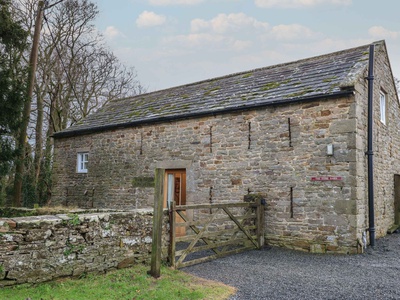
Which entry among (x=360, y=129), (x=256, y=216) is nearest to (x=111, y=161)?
(x=256, y=216)

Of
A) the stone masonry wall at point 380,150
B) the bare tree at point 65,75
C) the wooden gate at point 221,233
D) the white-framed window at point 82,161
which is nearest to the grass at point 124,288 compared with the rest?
the wooden gate at point 221,233

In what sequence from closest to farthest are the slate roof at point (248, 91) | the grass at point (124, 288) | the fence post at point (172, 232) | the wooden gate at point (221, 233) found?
the grass at point (124, 288) → the fence post at point (172, 232) → the wooden gate at point (221, 233) → the slate roof at point (248, 91)

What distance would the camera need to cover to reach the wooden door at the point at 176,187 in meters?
10.6

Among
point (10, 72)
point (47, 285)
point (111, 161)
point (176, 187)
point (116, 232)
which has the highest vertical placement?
point (10, 72)

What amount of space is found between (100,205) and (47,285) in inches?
Result: 319

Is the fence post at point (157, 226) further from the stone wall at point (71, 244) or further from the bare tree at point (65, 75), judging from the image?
the bare tree at point (65, 75)

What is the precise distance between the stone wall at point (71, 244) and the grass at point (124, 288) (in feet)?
0.56

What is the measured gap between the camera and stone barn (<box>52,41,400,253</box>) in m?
7.91

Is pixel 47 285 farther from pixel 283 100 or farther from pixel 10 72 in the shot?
pixel 10 72

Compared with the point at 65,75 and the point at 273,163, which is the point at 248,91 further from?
the point at 65,75

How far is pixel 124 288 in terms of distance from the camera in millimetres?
4883

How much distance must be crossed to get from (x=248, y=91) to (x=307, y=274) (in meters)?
6.14

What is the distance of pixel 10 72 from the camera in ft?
33.9

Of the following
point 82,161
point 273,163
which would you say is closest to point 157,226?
point 273,163
